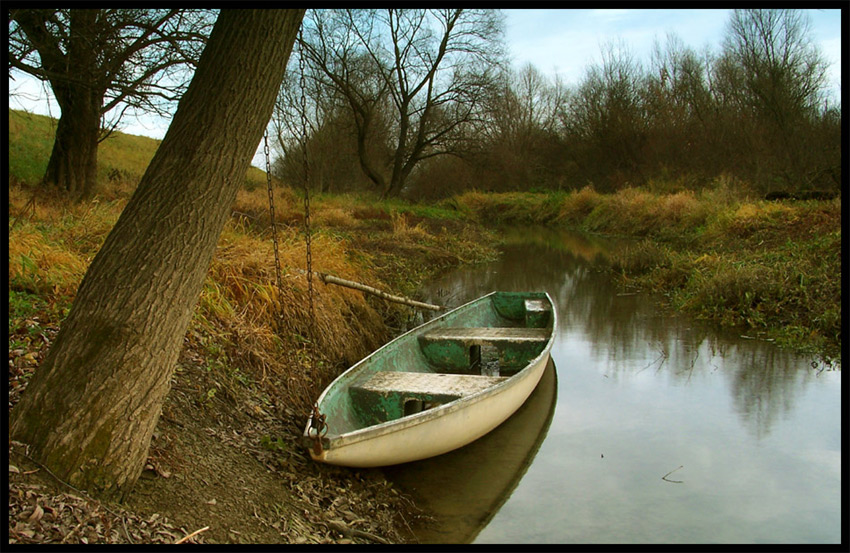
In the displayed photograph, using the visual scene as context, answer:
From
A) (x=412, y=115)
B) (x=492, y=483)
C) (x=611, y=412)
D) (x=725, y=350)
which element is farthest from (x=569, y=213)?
(x=492, y=483)

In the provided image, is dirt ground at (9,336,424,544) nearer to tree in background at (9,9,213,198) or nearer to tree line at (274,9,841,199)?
tree in background at (9,9,213,198)

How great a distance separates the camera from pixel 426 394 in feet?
16.2

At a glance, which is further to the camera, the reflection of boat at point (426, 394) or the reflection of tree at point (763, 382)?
the reflection of tree at point (763, 382)

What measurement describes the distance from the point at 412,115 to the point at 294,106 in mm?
6675

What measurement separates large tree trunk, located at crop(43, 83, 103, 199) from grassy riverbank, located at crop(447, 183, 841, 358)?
9626 mm

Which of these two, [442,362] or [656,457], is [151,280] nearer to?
[656,457]

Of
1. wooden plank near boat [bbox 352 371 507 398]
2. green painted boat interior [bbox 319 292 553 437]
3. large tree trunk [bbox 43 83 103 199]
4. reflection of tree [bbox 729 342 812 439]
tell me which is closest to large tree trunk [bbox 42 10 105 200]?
large tree trunk [bbox 43 83 103 199]

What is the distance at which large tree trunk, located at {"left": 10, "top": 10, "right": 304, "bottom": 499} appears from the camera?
291 cm

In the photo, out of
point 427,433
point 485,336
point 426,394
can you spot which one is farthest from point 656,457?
point 485,336

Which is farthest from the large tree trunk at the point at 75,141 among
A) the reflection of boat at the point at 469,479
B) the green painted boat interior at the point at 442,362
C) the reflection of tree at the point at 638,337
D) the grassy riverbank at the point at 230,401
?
the reflection of boat at the point at 469,479

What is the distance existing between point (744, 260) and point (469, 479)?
7.65 meters

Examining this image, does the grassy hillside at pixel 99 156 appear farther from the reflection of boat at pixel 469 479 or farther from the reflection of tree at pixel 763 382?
the reflection of tree at pixel 763 382

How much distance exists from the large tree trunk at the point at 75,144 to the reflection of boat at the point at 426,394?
7346 millimetres

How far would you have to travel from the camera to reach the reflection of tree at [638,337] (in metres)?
6.39
